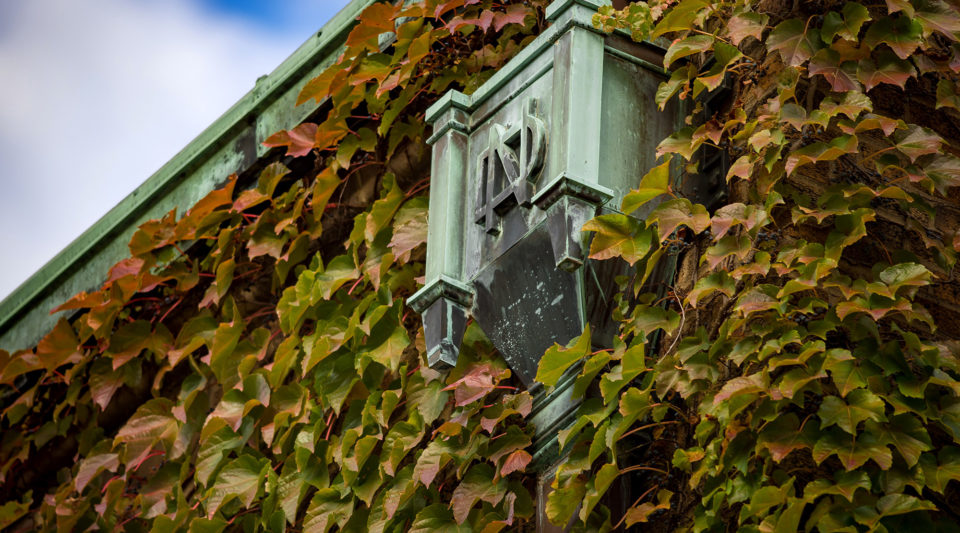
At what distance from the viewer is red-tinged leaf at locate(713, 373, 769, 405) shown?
2.58 m

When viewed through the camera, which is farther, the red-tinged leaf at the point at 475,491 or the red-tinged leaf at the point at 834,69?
the red-tinged leaf at the point at 475,491

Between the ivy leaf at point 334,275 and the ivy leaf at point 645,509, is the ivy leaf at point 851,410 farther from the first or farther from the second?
the ivy leaf at point 334,275

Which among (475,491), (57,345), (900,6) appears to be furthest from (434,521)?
(57,345)

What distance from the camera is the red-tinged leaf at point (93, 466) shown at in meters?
4.65

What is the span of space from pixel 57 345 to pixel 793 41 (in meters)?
2.93

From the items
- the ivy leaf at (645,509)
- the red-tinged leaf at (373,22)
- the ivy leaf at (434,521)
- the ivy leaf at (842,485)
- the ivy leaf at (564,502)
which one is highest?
the red-tinged leaf at (373,22)

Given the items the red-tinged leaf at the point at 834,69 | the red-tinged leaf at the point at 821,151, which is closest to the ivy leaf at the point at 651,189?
the red-tinged leaf at the point at 821,151

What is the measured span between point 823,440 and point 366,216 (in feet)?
5.60

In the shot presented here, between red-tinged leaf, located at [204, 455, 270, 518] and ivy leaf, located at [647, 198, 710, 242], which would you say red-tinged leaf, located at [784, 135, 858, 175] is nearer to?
ivy leaf, located at [647, 198, 710, 242]

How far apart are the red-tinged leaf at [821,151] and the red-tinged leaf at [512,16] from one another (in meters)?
1.07

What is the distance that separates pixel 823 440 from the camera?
2.53 m

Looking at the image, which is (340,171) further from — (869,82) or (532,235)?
(869,82)

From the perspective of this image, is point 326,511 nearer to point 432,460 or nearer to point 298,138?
point 432,460

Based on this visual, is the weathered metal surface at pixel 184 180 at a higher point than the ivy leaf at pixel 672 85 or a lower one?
higher
